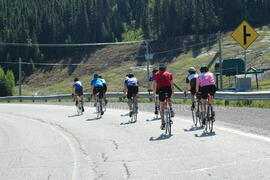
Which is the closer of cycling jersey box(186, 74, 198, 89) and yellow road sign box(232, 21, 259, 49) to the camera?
cycling jersey box(186, 74, 198, 89)

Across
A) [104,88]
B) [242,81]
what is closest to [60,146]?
[104,88]

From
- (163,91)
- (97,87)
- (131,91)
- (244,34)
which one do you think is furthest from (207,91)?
(97,87)

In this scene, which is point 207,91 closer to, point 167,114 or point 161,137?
point 167,114

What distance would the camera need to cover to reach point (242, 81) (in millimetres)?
31875

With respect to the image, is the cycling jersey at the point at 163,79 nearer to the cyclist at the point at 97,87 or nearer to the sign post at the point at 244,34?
the cyclist at the point at 97,87

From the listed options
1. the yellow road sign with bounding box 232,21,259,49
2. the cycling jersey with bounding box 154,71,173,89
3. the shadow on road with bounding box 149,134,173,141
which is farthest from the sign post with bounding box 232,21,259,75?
the shadow on road with bounding box 149,134,173,141

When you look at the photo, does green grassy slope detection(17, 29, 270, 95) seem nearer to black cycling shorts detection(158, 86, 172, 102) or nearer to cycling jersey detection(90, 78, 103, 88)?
cycling jersey detection(90, 78, 103, 88)

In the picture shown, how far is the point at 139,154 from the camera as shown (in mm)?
10898

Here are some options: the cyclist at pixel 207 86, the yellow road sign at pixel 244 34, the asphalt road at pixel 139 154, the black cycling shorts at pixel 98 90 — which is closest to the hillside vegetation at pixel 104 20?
the yellow road sign at pixel 244 34

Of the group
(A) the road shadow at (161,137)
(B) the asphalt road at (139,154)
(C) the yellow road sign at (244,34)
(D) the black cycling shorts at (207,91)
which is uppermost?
(C) the yellow road sign at (244,34)

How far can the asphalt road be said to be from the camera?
8727 millimetres

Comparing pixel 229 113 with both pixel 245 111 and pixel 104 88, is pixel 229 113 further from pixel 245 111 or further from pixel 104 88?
pixel 104 88

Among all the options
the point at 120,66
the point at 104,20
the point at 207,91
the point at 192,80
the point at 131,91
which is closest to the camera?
the point at 207,91

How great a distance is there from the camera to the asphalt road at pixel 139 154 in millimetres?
8727
